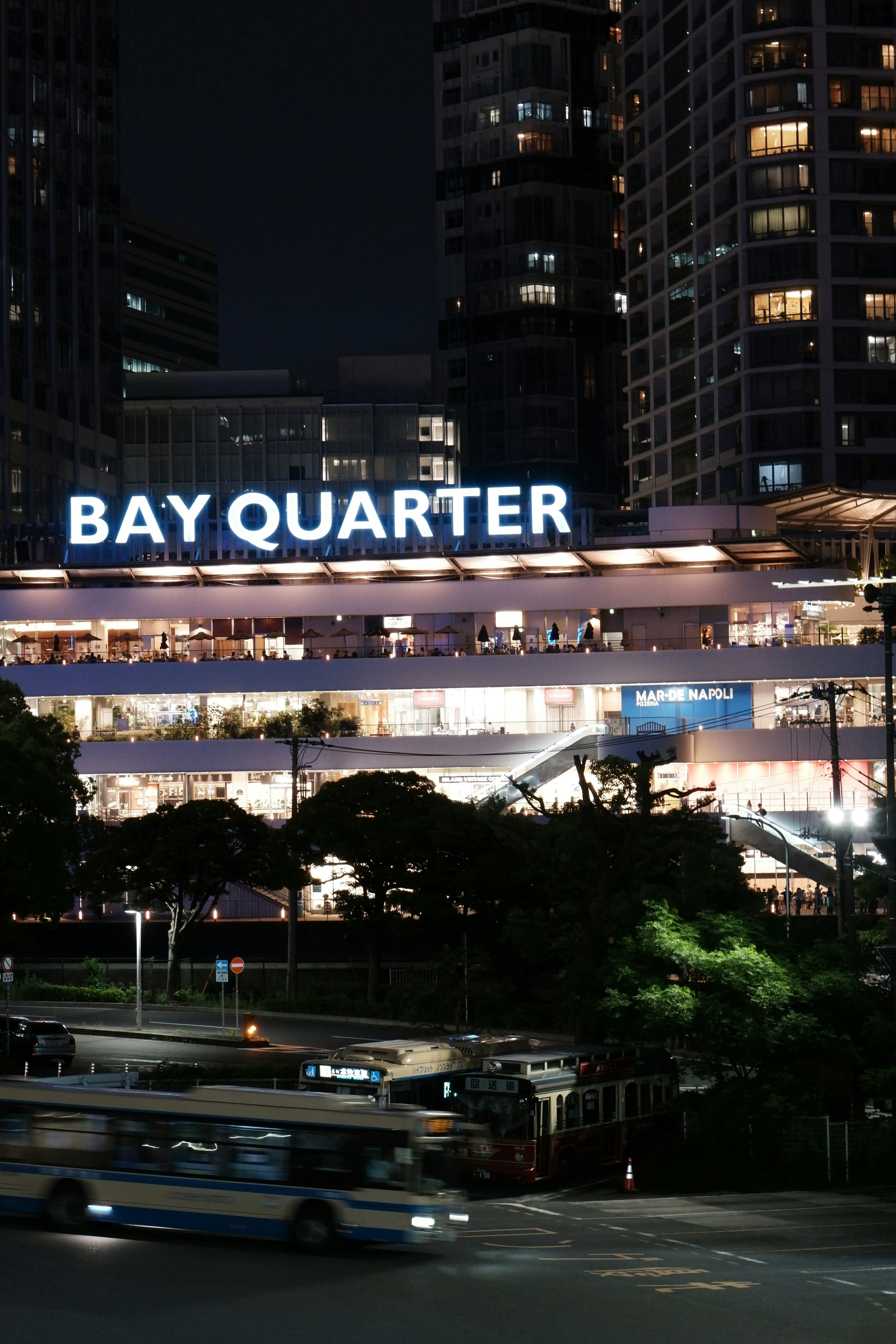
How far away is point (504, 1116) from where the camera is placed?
38094 millimetres

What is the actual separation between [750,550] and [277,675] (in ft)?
92.6

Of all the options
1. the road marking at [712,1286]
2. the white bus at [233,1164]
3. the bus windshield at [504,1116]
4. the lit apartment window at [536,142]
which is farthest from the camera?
the lit apartment window at [536,142]

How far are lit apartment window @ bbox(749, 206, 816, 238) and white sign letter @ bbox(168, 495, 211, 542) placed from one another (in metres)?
53.5

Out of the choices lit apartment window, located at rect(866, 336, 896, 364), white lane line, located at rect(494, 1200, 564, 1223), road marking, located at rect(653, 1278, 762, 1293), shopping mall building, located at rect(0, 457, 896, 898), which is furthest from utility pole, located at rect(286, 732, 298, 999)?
lit apartment window, located at rect(866, 336, 896, 364)

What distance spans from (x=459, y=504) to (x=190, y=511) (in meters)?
16.6

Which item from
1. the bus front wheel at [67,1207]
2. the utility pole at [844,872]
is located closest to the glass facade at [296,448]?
the utility pole at [844,872]

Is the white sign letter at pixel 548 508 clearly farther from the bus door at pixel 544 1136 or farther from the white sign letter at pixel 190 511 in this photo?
the bus door at pixel 544 1136

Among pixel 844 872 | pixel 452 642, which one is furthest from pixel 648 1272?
pixel 452 642

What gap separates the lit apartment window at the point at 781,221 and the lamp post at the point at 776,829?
60599 millimetres

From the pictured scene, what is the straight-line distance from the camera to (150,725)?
96.2 meters

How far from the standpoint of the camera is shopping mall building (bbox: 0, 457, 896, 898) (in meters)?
92.9

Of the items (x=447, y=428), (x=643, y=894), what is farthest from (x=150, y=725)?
(x=447, y=428)

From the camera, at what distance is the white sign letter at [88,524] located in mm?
100438

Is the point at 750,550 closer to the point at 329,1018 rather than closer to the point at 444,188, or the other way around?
the point at 329,1018
